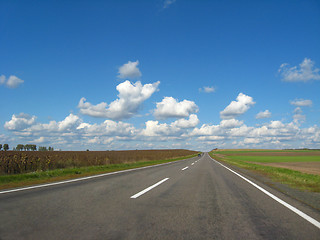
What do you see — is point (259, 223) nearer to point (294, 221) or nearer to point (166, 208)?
point (294, 221)

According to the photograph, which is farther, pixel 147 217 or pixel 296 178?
pixel 296 178

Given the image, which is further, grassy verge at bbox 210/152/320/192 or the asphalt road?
grassy verge at bbox 210/152/320/192

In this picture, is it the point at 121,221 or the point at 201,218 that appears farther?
the point at 201,218

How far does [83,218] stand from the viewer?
4160 mm

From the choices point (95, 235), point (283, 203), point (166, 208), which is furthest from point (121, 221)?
point (283, 203)

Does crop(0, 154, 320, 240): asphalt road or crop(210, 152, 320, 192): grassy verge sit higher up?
crop(0, 154, 320, 240): asphalt road

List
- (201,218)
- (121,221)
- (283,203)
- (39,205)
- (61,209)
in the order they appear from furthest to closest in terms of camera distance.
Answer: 1. (283,203)
2. (39,205)
3. (61,209)
4. (201,218)
5. (121,221)

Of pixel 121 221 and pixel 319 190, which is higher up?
pixel 121 221

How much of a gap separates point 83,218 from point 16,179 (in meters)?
8.11

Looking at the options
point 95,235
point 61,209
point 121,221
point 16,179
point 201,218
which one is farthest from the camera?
point 16,179

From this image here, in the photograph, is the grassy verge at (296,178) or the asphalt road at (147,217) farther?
the grassy verge at (296,178)

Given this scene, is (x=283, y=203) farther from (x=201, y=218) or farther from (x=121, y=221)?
(x=121, y=221)

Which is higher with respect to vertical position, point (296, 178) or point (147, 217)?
point (147, 217)

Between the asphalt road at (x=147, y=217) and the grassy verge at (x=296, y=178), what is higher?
the asphalt road at (x=147, y=217)
